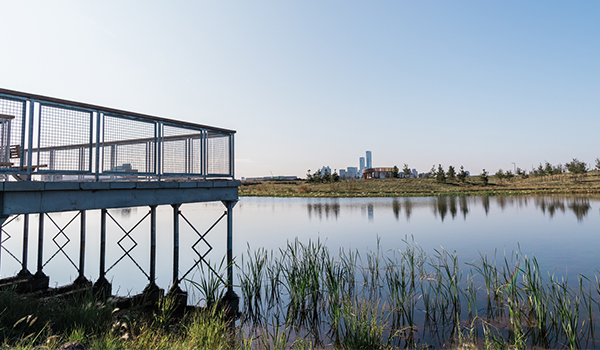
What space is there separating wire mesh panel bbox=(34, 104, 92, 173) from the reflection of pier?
0.04 ft

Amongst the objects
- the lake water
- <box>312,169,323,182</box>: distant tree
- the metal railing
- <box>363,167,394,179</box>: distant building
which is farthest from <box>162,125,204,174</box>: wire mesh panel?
<box>363,167,394,179</box>: distant building

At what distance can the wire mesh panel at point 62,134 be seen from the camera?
626 centimetres

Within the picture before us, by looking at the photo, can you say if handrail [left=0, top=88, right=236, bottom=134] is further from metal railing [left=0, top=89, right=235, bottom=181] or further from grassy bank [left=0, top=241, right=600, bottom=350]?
grassy bank [left=0, top=241, right=600, bottom=350]

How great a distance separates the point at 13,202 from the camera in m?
5.63

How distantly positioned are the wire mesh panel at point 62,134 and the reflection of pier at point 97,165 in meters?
0.01

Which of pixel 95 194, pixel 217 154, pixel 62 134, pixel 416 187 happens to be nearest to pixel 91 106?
pixel 62 134

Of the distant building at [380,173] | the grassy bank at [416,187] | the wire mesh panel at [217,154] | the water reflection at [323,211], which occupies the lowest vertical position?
the water reflection at [323,211]

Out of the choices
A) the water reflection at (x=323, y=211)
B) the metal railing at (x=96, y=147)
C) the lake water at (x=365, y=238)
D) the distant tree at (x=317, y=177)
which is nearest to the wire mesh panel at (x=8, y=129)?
the metal railing at (x=96, y=147)

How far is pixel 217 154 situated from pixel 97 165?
3375 mm

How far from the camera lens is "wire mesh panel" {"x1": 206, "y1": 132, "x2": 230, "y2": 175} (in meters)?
9.68

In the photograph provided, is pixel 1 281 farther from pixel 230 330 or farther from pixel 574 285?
pixel 574 285

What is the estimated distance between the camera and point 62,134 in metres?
6.61

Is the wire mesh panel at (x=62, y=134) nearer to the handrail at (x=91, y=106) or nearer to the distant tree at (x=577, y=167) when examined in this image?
the handrail at (x=91, y=106)

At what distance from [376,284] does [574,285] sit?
19.2 feet
